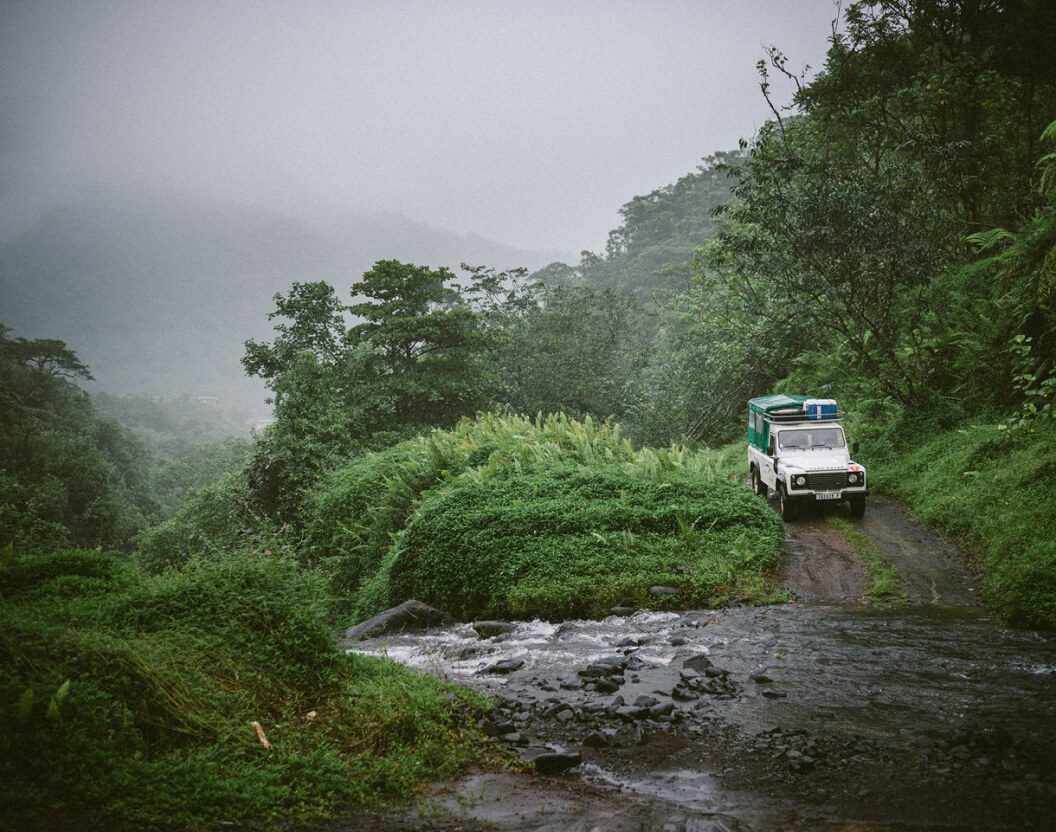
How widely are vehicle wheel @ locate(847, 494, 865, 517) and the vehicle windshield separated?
1269mm

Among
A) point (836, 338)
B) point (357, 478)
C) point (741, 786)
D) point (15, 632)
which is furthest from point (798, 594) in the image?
point (836, 338)

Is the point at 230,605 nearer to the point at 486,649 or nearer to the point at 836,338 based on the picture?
the point at 486,649

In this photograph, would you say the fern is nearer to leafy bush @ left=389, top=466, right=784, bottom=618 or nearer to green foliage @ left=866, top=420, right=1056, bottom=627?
green foliage @ left=866, top=420, right=1056, bottom=627

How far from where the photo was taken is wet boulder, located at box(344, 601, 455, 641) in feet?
34.3

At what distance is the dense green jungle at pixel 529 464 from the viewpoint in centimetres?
457

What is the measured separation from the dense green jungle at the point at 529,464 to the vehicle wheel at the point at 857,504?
3.45 ft

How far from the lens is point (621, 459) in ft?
53.2

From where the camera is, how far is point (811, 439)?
1455cm

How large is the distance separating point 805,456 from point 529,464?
19.8ft

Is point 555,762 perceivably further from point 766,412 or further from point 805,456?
point 766,412

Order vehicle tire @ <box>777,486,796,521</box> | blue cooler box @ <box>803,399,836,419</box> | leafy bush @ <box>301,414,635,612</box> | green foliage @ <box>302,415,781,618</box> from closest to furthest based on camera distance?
green foliage @ <box>302,415,781,618</box> < vehicle tire @ <box>777,486,796,521</box> < blue cooler box @ <box>803,399,836,419</box> < leafy bush @ <box>301,414,635,612</box>

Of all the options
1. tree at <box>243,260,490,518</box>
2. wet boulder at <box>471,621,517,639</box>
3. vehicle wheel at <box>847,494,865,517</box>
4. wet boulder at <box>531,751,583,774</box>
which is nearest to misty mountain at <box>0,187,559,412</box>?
tree at <box>243,260,490,518</box>

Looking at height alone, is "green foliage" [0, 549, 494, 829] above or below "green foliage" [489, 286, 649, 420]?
below

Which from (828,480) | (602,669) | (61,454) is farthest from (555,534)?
(61,454)
